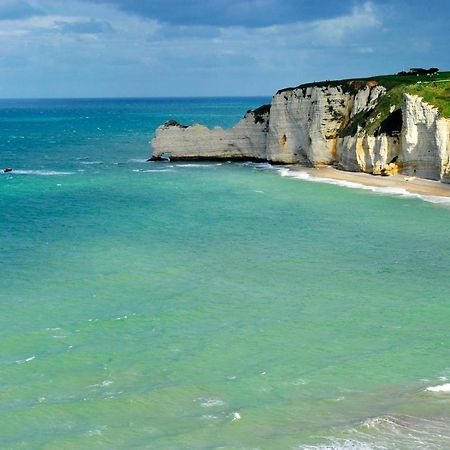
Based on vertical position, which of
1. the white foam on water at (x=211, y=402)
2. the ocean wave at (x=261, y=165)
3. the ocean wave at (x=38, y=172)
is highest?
the ocean wave at (x=261, y=165)

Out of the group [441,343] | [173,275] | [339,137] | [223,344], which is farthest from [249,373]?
[339,137]

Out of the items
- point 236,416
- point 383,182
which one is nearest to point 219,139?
point 383,182

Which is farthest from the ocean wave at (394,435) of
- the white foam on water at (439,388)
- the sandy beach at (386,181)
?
the sandy beach at (386,181)

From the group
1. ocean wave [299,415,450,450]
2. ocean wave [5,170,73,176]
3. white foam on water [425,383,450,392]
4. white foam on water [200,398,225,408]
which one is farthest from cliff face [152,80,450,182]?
white foam on water [200,398,225,408]

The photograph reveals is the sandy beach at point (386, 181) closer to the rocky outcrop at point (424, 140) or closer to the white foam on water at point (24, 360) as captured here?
the rocky outcrop at point (424, 140)

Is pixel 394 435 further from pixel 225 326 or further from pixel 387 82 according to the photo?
pixel 387 82

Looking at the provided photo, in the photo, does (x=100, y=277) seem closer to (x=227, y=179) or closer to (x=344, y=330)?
(x=344, y=330)

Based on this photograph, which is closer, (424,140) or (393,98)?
(424,140)
